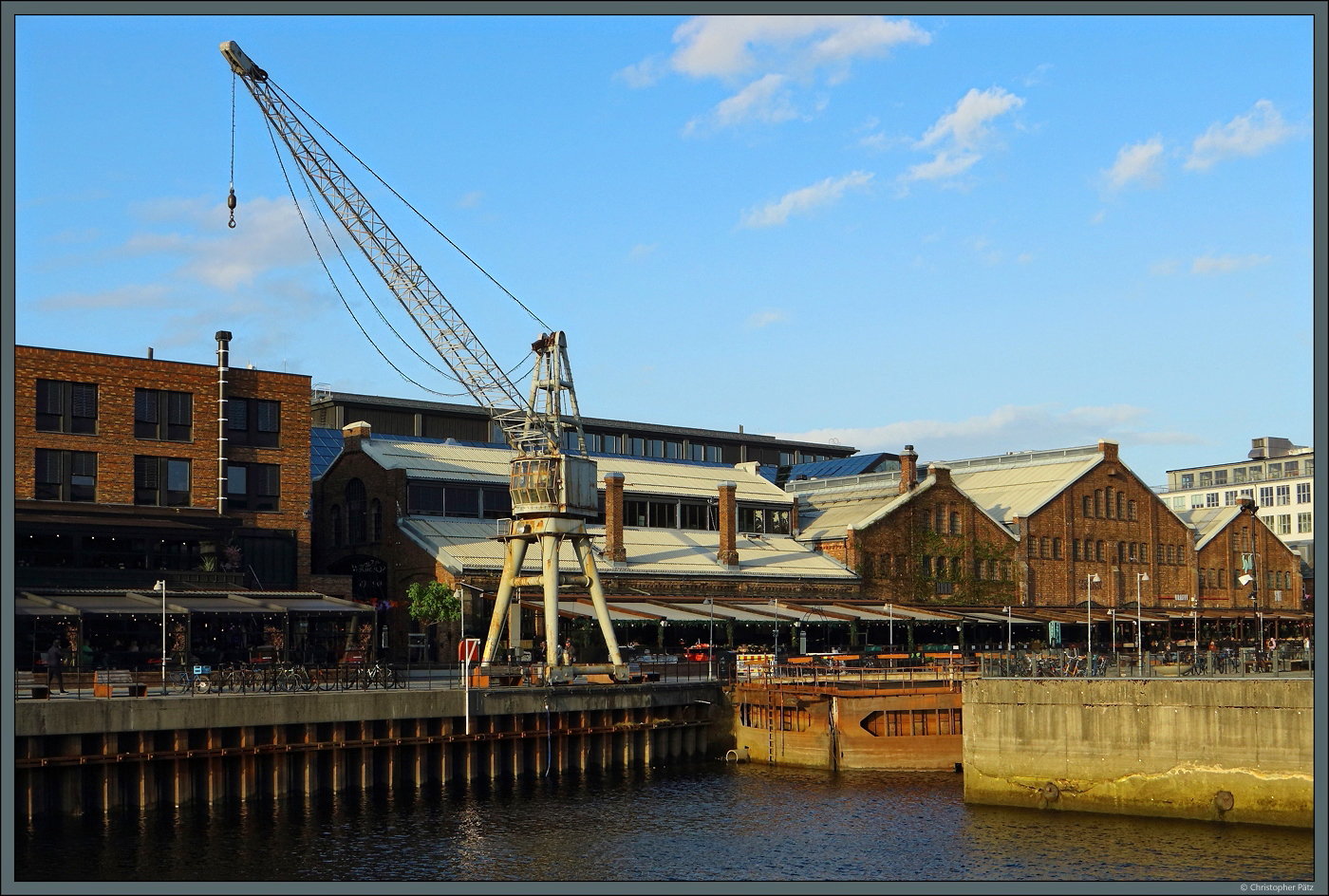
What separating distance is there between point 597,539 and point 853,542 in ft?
55.1

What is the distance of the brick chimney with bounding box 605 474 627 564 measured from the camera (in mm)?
84375

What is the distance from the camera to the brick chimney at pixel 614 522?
8438 cm

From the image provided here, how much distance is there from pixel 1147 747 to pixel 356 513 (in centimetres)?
5126

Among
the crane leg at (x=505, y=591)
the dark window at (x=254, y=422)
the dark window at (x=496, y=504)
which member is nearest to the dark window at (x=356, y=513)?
the dark window at (x=496, y=504)

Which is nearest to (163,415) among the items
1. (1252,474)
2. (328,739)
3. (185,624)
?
(185,624)

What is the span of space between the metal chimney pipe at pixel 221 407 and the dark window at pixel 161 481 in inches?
57.6

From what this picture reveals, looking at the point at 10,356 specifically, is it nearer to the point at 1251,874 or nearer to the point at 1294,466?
the point at 1251,874

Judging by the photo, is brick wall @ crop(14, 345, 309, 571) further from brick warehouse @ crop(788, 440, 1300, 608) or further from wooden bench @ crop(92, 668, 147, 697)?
brick warehouse @ crop(788, 440, 1300, 608)

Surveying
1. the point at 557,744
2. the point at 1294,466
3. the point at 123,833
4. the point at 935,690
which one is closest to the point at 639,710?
the point at 557,744

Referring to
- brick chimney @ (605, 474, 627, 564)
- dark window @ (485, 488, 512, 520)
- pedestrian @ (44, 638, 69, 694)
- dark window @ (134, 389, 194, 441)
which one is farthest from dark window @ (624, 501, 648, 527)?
pedestrian @ (44, 638, 69, 694)

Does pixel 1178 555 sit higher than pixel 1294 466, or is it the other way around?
pixel 1294 466

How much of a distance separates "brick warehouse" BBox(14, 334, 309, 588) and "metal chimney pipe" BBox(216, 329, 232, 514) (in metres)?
0.16

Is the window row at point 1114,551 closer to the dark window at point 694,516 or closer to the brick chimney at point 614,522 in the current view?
the dark window at point 694,516

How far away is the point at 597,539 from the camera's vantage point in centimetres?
8694
